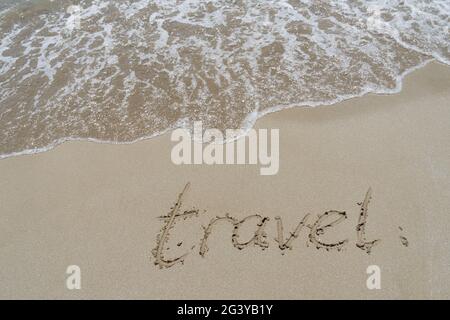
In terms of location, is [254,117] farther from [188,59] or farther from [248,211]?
[188,59]

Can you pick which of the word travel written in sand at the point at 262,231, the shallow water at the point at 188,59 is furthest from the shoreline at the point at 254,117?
the word travel written in sand at the point at 262,231

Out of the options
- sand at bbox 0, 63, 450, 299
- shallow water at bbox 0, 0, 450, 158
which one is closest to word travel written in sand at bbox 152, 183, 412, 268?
sand at bbox 0, 63, 450, 299

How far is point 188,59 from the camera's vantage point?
21.7ft

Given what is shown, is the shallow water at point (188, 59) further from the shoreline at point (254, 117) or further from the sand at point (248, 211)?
the sand at point (248, 211)

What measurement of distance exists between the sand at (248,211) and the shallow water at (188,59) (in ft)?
1.61

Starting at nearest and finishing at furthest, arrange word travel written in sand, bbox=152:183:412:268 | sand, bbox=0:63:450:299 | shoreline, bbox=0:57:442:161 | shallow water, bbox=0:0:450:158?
sand, bbox=0:63:450:299, word travel written in sand, bbox=152:183:412:268, shoreline, bbox=0:57:442:161, shallow water, bbox=0:0:450:158

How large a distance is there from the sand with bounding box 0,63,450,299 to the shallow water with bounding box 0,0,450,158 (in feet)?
1.61

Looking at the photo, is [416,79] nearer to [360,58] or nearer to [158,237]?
[360,58]

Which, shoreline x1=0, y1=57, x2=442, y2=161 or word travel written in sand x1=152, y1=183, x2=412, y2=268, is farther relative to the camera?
shoreline x1=0, y1=57, x2=442, y2=161

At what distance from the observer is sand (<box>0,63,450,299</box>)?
3.76m

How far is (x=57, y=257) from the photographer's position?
4020mm

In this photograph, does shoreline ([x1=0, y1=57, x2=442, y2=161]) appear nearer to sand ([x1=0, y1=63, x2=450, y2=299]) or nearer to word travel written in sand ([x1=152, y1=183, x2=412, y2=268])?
sand ([x1=0, y1=63, x2=450, y2=299])

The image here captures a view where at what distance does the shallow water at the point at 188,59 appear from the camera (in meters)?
5.61

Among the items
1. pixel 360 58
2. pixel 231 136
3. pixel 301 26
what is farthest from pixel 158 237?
pixel 301 26
